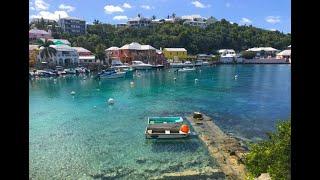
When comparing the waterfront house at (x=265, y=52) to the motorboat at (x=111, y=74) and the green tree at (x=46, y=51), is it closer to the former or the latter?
the motorboat at (x=111, y=74)

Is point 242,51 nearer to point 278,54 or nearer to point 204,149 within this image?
point 278,54

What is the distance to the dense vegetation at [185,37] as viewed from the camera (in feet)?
219

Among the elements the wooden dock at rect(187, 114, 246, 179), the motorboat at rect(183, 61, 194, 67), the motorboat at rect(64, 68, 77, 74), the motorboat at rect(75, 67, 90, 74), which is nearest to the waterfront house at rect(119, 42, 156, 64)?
the motorboat at rect(183, 61, 194, 67)

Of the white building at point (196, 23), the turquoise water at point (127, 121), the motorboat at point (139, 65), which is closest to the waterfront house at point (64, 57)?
the motorboat at point (139, 65)

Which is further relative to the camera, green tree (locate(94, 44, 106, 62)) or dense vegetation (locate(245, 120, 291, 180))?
green tree (locate(94, 44, 106, 62))

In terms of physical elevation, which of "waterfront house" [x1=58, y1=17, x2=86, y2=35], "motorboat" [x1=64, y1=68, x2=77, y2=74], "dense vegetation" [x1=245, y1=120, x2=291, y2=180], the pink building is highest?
"waterfront house" [x1=58, y1=17, x2=86, y2=35]

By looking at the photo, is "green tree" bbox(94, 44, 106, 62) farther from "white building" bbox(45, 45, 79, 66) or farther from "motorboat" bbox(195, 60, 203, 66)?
"motorboat" bbox(195, 60, 203, 66)

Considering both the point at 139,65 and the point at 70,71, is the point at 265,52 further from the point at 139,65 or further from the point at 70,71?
the point at 70,71

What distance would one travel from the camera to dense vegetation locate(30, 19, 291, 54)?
66.8m

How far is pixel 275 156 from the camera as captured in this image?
25.5 ft

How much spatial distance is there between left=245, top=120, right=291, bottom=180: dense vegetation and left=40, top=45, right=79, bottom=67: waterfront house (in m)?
47.5
